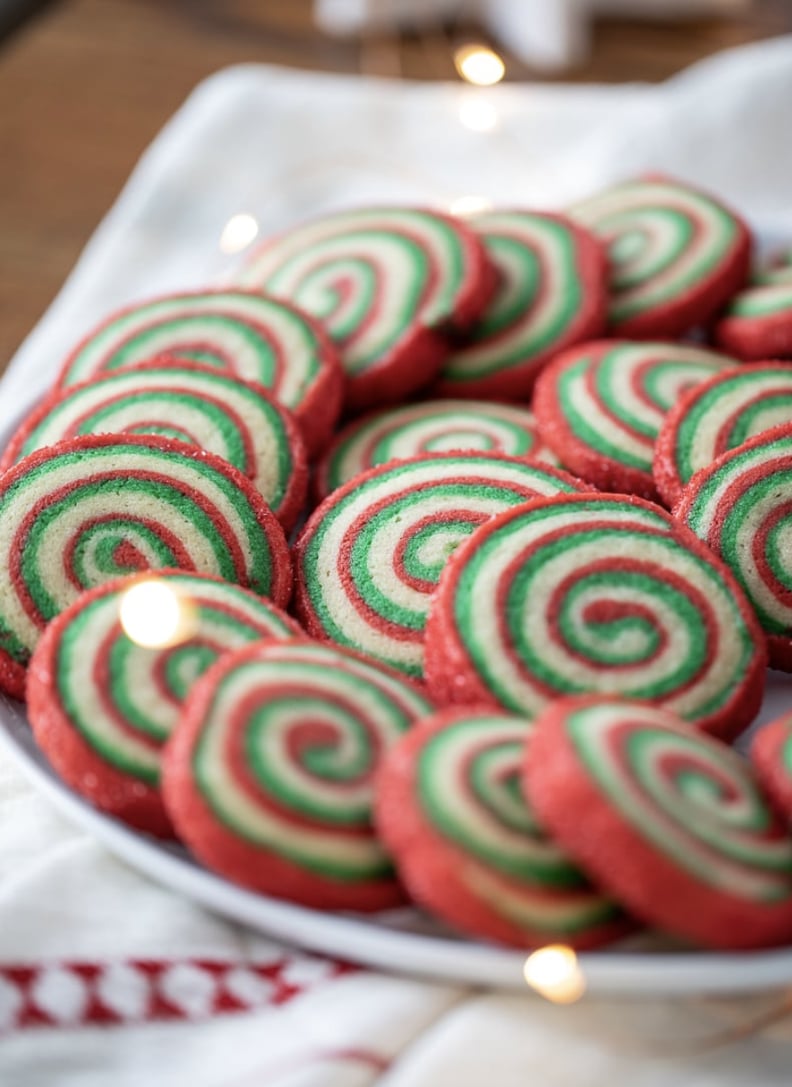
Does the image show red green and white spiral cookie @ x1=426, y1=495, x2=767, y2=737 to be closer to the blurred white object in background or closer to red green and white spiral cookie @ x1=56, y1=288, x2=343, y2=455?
red green and white spiral cookie @ x1=56, y1=288, x2=343, y2=455

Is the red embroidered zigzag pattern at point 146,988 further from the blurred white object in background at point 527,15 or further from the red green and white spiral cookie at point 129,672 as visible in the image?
the blurred white object in background at point 527,15

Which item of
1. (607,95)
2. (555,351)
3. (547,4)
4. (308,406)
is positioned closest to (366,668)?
(308,406)

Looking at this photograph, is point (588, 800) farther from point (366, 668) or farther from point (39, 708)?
point (39, 708)

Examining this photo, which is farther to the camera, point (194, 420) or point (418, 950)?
point (194, 420)

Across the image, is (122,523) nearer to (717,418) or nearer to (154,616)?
(154,616)

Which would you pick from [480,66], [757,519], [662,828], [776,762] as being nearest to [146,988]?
[662,828]

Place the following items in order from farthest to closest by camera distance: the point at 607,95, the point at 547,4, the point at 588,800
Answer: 1. the point at 547,4
2. the point at 607,95
3. the point at 588,800
